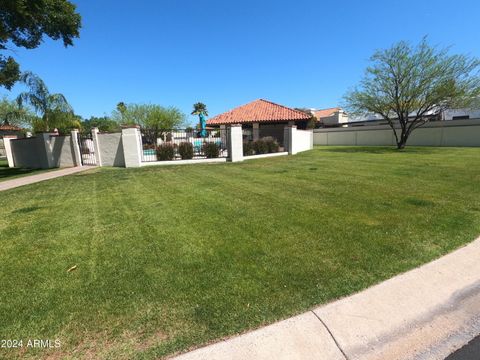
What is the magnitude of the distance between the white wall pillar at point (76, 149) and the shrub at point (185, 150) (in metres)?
6.32

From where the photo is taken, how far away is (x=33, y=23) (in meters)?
12.7

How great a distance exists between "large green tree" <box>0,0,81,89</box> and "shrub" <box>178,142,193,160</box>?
25.9 feet

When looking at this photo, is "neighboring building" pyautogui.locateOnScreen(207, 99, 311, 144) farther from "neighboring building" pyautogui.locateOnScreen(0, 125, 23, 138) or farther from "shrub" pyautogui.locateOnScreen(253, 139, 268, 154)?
"neighboring building" pyautogui.locateOnScreen(0, 125, 23, 138)

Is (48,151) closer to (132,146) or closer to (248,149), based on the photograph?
(132,146)

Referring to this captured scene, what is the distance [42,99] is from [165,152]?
11070mm

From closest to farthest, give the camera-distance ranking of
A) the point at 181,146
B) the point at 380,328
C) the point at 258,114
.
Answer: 1. the point at 380,328
2. the point at 181,146
3. the point at 258,114

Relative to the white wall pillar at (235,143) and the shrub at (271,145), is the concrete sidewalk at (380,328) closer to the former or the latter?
the white wall pillar at (235,143)

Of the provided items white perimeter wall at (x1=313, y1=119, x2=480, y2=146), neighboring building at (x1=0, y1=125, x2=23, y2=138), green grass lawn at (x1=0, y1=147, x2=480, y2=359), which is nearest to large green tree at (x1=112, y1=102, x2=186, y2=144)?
neighboring building at (x1=0, y1=125, x2=23, y2=138)

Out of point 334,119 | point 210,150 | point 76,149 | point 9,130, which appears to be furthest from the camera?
point 334,119

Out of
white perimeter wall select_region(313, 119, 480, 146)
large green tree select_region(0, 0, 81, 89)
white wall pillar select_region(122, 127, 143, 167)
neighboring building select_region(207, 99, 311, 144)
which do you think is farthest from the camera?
neighboring building select_region(207, 99, 311, 144)

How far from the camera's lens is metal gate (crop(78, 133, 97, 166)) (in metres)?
16.3

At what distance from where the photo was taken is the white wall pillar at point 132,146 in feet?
45.8

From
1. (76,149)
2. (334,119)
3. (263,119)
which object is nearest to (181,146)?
(76,149)

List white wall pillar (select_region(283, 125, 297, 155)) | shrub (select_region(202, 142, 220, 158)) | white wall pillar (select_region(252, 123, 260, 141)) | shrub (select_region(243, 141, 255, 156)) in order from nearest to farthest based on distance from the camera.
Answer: shrub (select_region(202, 142, 220, 158)), shrub (select_region(243, 141, 255, 156)), white wall pillar (select_region(283, 125, 297, 155)), white wall pillar (select_region(252, 123, 260, 141))
